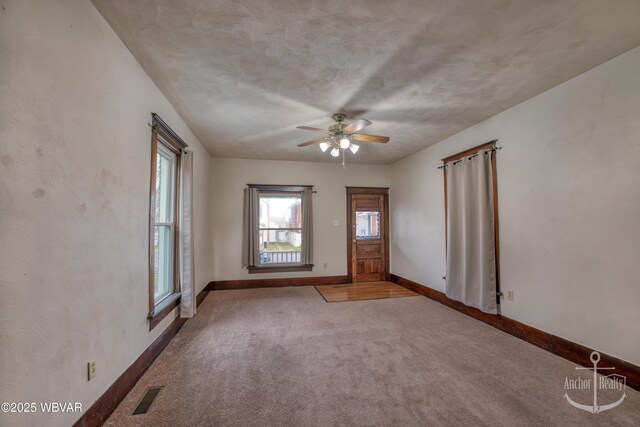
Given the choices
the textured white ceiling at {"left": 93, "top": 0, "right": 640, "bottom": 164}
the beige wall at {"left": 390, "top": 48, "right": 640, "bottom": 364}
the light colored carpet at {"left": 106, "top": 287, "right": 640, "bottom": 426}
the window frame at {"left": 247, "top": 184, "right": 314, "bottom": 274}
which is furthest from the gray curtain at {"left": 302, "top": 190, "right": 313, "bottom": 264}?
the beige wall at {"left": 390, "top": 48, "right": 640, "bottom": 364}

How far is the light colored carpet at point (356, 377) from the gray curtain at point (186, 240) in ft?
1.08

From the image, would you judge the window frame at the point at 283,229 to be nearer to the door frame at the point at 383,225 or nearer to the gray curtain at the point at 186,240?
the door frame at the point at 383,225

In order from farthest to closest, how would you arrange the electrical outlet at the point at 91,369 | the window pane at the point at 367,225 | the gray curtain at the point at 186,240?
the window pane at the point at 367,225 → the gray curtain at the point at 186,240 → the electrical outlet at the point at 91,369

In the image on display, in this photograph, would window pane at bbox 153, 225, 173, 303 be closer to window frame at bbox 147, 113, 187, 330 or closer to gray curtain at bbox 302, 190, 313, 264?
window frame at bbox 147, 113, 187, 330

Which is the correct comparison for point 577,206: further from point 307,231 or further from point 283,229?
point 283,229

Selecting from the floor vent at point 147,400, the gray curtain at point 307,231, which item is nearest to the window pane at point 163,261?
the floor vent at point 147,400

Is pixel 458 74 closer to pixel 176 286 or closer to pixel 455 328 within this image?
pixel 455 328

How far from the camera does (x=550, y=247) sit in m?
2.75

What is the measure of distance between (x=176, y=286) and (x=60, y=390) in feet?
6.87

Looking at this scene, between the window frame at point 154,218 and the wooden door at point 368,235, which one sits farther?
the wooden door at point 368,235

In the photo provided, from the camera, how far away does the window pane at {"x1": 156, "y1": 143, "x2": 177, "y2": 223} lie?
3143mm

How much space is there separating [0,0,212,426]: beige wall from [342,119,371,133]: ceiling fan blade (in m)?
2.08

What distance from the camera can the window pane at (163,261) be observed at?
123 inches

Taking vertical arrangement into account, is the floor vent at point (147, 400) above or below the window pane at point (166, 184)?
below
